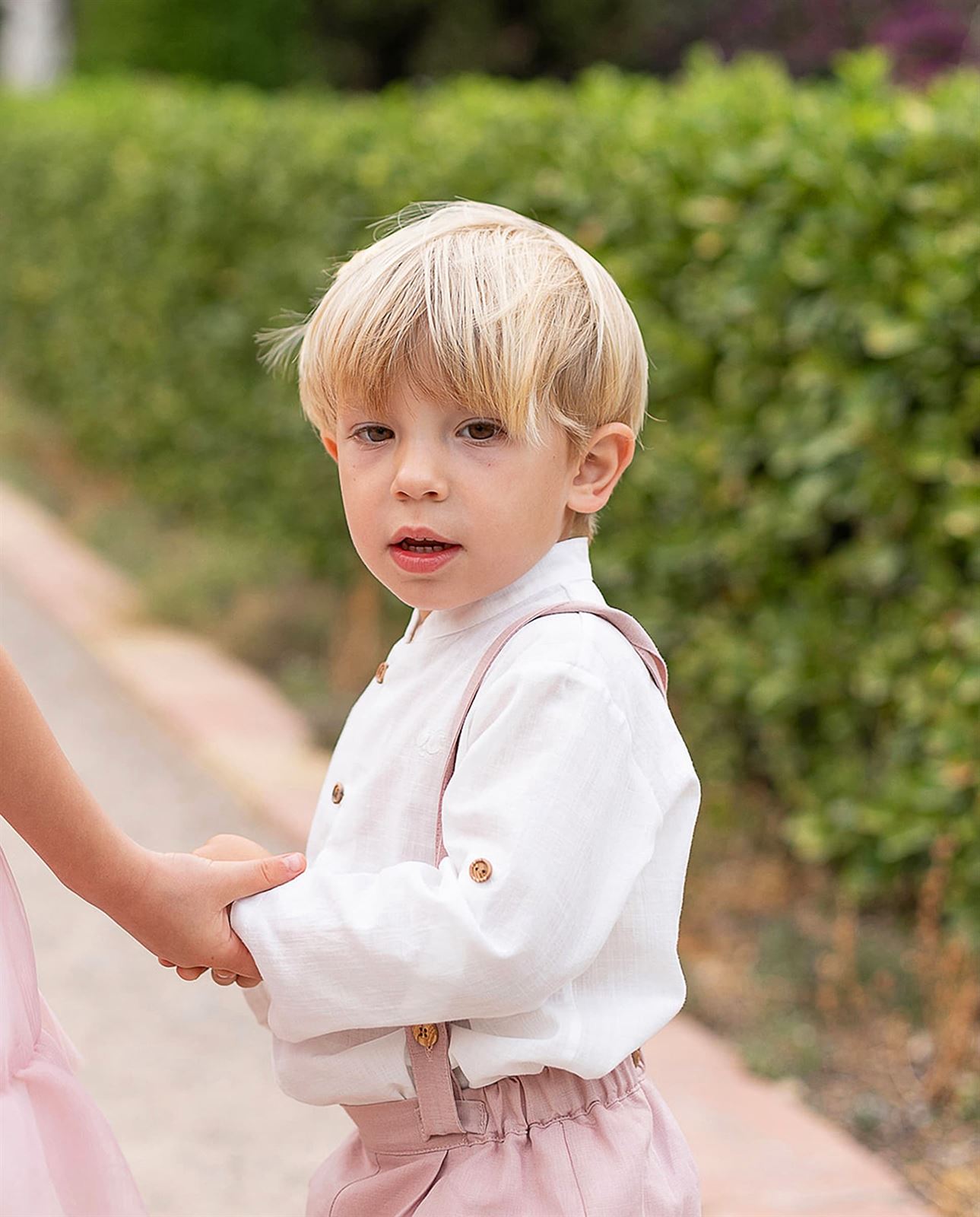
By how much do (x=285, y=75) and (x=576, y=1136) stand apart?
15317 mm

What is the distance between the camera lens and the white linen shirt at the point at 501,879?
1.41 metres

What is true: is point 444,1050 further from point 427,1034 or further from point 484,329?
point 484,329

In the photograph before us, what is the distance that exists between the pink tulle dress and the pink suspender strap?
11.6 inches

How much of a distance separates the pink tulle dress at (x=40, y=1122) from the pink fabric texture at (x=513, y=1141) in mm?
246

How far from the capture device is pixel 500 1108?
153 cm

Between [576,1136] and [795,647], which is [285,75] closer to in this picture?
[795,647]

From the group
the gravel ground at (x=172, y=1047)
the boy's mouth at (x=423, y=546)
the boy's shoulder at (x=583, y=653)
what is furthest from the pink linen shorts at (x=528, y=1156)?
the gravel ground at (x=172, y=1047)

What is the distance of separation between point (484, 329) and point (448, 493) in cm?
15

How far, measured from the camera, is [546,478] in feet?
5.05

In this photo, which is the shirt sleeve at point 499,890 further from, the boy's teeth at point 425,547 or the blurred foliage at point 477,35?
the blurred foliage at point 477,35

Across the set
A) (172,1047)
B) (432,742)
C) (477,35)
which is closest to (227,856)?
(432,742)

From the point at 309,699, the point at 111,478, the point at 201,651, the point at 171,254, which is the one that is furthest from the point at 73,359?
the point at 309,699

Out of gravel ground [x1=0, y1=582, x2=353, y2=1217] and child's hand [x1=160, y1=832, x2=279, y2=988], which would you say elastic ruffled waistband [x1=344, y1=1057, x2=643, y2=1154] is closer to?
child's hand [x1=160, y1=832, x2=279, y2=988]

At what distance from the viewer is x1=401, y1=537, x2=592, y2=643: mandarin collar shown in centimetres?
158
